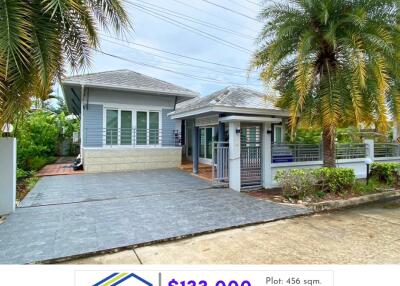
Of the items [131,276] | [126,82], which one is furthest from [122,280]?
[126,82]

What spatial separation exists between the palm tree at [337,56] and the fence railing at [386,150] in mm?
6167

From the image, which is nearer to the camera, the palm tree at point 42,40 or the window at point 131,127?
the palm tree at point 42,40

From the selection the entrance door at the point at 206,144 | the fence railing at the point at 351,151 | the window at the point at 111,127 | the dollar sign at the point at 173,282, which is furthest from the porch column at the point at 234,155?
the window at the point at 111,127

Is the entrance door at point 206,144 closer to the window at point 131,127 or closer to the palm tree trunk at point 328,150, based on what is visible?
the window at point 131,127

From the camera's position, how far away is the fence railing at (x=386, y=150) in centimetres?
1369

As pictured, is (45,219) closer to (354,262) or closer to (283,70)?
(354,262)

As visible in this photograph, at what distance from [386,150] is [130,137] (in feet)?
46.1

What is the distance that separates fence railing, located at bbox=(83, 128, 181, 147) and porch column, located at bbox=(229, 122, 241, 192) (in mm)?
6394

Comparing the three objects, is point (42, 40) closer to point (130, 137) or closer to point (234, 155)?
point (234, 155)

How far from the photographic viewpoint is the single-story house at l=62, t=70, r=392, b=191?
32.1 ft

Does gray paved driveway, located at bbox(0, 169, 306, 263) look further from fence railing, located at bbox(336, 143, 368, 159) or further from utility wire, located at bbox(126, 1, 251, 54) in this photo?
utility wire, located at bbox(126, 1, 251, 54)

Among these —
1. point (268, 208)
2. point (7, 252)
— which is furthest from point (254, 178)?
point (7, 252)

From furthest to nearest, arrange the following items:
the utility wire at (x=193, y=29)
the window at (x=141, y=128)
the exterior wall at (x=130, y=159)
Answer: the utility wire at (x=193, y=29)
the window at (x=141, y=128)
the exterior wall at (x=130, y=159)

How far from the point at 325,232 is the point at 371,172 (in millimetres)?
7114
